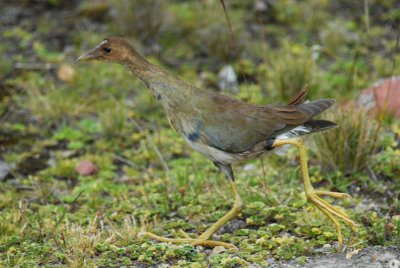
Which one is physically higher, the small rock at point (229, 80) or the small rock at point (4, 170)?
the small rock at point (229, 80)

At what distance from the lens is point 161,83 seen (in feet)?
14.8

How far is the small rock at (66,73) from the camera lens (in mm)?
7340

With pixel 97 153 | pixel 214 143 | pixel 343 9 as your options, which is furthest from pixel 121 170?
pixel 343 9

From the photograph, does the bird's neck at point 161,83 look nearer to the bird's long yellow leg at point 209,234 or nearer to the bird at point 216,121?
the bird at point 216,121

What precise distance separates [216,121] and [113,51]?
0.79 meters

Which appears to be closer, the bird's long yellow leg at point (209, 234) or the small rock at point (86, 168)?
the bird's long yellow leg at point (209, 234)

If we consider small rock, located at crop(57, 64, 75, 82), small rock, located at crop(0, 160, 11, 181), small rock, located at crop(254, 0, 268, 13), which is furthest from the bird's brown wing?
small rock, located at crop(254, 0, 268, 13)

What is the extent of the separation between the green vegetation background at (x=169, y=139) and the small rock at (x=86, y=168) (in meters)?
0.06

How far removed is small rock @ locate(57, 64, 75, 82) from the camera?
734cm

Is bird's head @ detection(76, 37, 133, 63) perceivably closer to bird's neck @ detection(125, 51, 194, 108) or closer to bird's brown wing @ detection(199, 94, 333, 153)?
bird's neck @ detection(125, 51, 194, 108)

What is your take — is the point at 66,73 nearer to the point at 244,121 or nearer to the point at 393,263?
the point at 244,121

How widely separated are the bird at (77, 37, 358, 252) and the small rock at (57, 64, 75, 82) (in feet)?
9.25

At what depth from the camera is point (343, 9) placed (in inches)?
353

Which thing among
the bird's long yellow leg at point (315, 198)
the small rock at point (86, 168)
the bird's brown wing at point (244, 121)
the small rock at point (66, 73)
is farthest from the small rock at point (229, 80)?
the bird's long yellow leg at point (315, 198)
